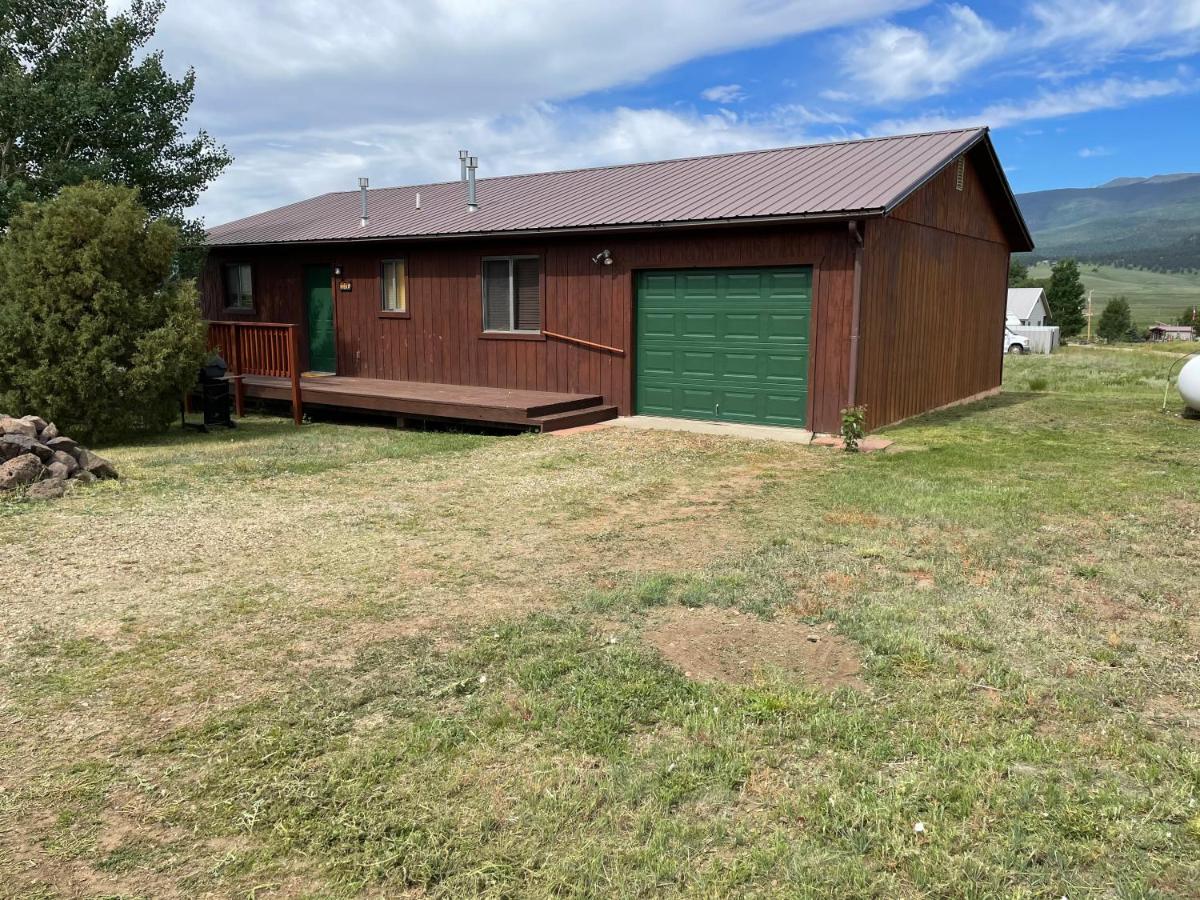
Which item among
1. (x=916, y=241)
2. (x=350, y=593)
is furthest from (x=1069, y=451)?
(x=350, y=593)

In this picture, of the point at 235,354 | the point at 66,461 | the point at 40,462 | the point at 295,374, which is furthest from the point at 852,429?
the point at 235,354

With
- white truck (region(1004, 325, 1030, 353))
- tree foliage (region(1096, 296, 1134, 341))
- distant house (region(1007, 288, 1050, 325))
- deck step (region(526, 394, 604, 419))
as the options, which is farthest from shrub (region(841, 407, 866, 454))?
tree foliage (region(1096, 296, 1134, 341))

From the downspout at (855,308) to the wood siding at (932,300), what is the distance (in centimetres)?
9

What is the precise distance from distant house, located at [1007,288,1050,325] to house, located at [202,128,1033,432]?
5304 cm

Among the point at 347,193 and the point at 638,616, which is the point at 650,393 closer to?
the point at 638,616

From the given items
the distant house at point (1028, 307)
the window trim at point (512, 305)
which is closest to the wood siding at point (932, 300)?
the window trim at point (512, 305)

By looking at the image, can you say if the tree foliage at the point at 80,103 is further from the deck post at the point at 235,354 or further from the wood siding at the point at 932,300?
the wood siding at the point at 932,300

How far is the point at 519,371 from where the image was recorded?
13.1 meters

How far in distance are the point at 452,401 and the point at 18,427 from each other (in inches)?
189

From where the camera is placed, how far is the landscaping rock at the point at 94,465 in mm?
7832

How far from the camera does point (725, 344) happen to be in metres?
11.4

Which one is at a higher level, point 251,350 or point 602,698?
point 251,350

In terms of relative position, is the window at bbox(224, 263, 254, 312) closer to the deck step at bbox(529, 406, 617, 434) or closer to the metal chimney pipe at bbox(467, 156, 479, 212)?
the metal chimney pipe at bbox(467, 156, 479, 212)

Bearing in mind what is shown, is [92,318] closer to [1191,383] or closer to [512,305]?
[512,305]
